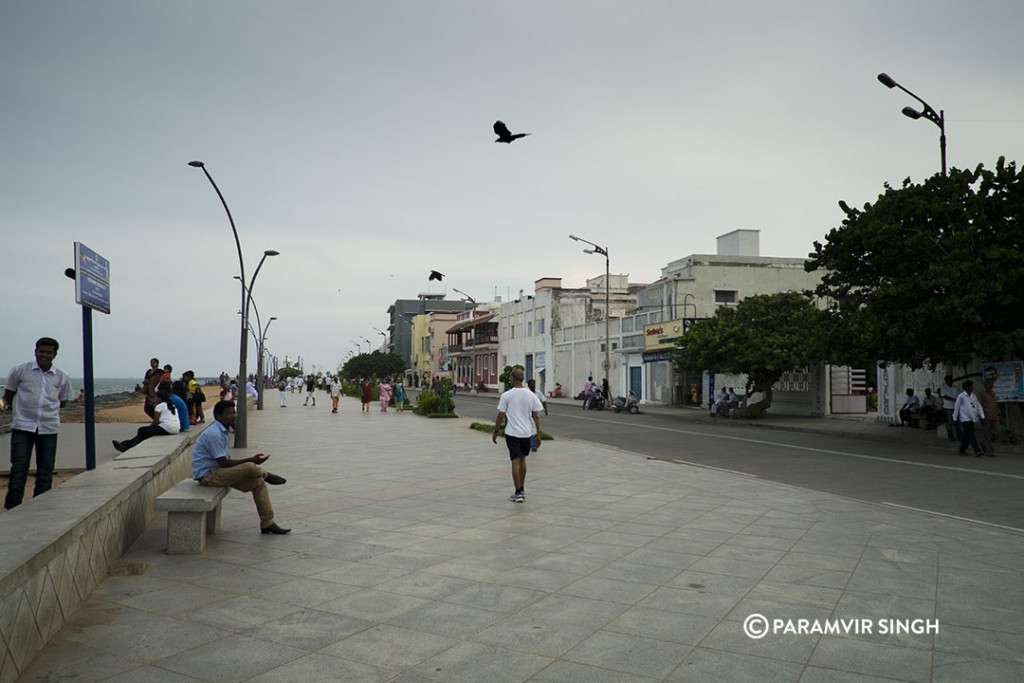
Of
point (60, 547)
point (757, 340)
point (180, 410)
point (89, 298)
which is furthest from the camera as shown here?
point (757, 340)

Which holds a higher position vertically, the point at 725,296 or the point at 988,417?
the point at 725,296

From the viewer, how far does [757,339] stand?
89.9ft

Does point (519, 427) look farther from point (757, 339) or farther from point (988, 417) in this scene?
point (757, 339)

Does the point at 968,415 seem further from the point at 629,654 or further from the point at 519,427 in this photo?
the point at 629,654

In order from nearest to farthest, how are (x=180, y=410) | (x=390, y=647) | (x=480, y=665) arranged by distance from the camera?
1. (x=480, y=665)
2. (x=390, y=647)
3. (x=180, y=410)

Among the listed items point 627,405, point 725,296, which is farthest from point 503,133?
point 725,296

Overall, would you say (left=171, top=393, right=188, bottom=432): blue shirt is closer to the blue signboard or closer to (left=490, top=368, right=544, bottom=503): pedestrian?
the blue signboard

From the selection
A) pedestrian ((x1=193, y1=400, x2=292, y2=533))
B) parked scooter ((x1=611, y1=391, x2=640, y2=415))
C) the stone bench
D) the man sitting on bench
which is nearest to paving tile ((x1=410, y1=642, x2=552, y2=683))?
the stone bench

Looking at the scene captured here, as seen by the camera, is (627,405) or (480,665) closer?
(480,665)

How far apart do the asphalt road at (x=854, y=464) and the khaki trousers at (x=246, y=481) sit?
24.9 ft

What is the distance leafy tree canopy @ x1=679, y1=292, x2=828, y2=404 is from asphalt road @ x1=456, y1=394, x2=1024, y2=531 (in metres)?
3.64

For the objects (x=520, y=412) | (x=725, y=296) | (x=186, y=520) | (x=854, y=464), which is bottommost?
(x=854, y=464)

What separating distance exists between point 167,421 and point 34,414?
4.50 meters

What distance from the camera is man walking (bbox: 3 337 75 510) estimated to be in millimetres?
7438
